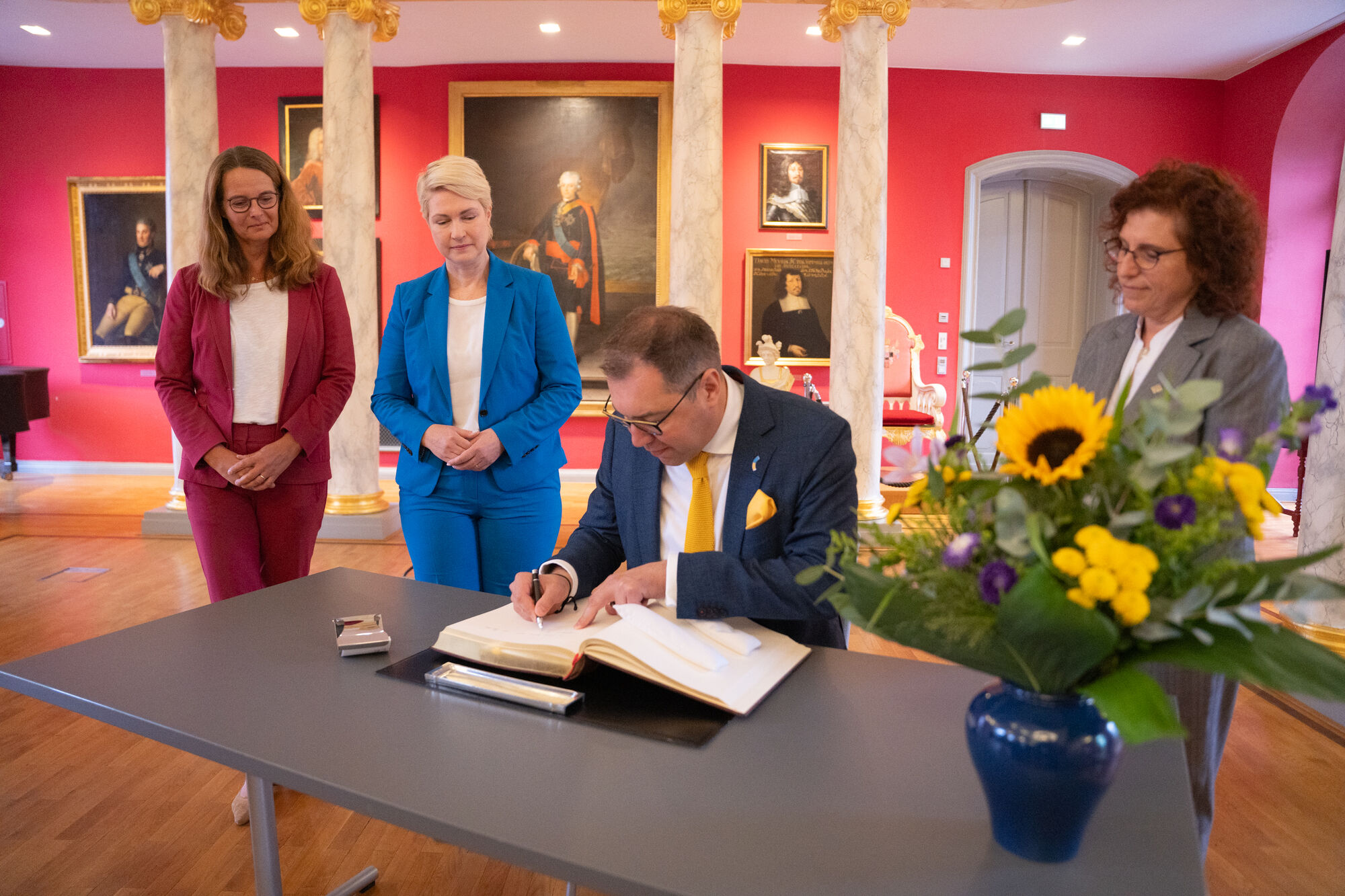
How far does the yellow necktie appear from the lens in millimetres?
1768

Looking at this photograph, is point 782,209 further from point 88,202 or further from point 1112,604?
point 1112,604

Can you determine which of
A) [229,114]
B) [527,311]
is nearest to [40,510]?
Result: [229,114]

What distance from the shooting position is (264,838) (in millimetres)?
1736

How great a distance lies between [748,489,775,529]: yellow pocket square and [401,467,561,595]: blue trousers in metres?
0.90

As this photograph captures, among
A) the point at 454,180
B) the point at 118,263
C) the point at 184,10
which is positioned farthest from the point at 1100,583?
A: the point at 118,263

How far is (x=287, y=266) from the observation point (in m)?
2.45

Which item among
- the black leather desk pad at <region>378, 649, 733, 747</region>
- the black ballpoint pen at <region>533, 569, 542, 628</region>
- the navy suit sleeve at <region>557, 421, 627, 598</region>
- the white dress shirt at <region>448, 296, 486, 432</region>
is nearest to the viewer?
the black leather desk pad at <region>378, 649, 733, 747</region>

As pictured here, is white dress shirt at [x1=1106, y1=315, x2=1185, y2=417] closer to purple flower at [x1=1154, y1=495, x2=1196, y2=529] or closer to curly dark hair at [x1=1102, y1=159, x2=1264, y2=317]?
curly dark hair at [x1=1102, y1=159, x2=1264, y2=317]

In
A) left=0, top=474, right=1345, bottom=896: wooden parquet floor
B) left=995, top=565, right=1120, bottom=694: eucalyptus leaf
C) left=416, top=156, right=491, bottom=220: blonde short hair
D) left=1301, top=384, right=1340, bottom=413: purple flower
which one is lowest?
left=0, top=474, right=1345, bottom=896: wooden parquet floor

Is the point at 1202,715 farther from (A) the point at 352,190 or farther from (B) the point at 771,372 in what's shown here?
(A) the point at 352,190

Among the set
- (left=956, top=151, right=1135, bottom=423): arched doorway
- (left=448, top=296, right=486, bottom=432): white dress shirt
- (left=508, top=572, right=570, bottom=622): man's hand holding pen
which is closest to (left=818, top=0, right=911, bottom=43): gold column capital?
(left=956, top=151, right=1135, bottom=423): arched doorway

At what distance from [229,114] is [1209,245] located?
8552mm

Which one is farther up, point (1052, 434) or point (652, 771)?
point (1052, 434)

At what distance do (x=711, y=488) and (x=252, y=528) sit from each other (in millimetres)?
1356
